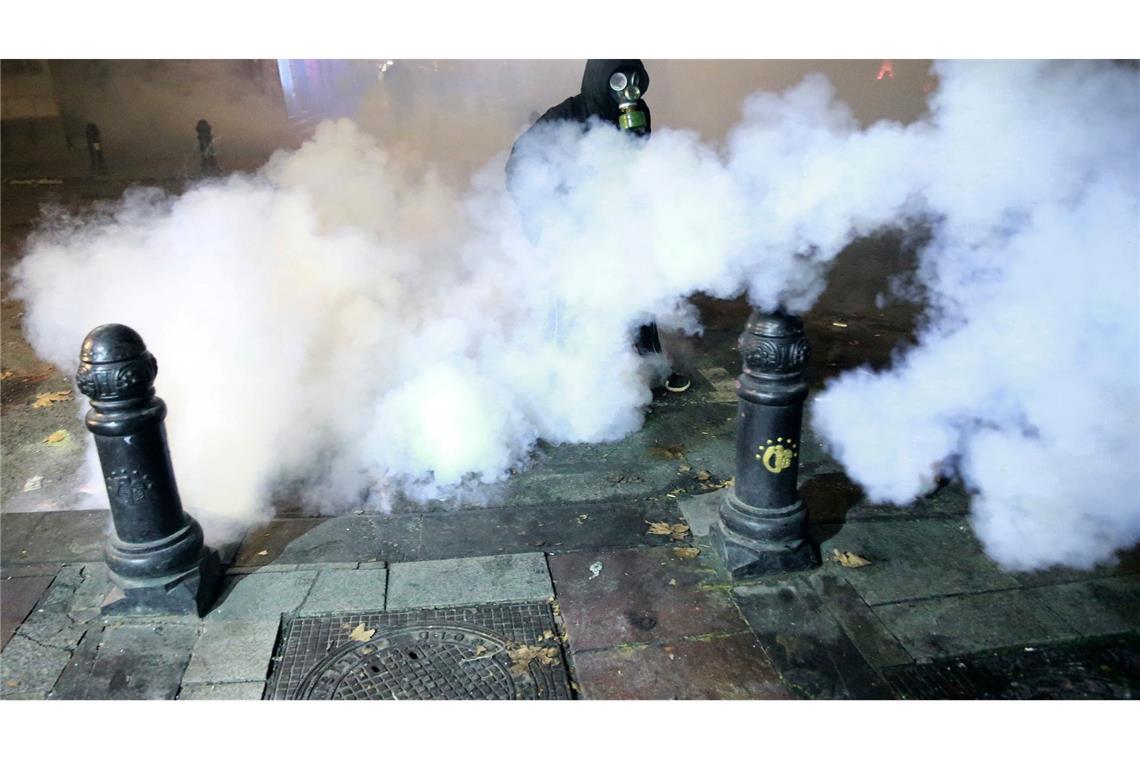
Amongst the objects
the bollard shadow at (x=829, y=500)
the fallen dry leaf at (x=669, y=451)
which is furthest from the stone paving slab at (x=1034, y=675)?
the fallen dry leaf at (x=669, y=451)

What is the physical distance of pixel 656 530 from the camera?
4117 millimetres

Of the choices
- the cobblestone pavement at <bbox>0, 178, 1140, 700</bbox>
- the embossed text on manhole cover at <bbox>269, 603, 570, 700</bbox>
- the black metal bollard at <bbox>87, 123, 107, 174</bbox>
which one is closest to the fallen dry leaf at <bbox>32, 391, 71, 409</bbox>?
the cobblestone pavement at <bbox>0, 178, 1140, 700</bbox>

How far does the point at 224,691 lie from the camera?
2.99 metres

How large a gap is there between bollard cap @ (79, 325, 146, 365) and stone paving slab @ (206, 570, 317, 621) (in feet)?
4.06

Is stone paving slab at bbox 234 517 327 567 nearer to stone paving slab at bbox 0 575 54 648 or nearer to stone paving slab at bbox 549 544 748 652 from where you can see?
stone paving slab at bbox 0 575 54 648

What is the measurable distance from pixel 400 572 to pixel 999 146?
364cm

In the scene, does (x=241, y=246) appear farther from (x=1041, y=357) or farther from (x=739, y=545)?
(x=1041, y=357)

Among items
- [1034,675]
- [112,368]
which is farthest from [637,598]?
[112,368]

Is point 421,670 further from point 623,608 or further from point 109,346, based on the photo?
point 109,346

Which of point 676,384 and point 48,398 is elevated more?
point 48,398

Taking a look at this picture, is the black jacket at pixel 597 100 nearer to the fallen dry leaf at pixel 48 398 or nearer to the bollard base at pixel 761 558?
the bollard base at pixel 761 558

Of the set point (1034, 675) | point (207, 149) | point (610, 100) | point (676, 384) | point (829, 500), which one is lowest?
point (1034, 675)

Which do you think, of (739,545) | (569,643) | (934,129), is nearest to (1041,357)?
(934,129)

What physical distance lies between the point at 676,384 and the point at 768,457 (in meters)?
2.46
